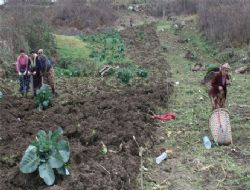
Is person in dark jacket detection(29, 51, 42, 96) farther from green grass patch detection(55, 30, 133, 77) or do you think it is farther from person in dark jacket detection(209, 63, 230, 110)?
person in dark jacket detection(209, 63, 230, 110)

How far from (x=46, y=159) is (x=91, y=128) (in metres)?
2.84

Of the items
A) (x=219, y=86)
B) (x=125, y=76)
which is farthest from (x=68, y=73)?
(x=219, y=86)

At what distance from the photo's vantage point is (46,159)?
6641mm

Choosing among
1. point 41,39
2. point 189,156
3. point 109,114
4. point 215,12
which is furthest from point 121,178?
point 215,12

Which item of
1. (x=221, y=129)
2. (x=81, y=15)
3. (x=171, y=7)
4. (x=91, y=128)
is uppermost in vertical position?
(x=221, y=129)

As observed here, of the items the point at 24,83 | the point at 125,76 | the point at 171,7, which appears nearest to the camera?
the point at 24,83

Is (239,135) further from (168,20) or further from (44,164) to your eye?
(168,20)

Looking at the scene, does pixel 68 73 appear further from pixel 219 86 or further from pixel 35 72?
pixel 219 86

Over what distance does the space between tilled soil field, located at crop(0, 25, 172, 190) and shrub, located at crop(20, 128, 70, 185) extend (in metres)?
0.19

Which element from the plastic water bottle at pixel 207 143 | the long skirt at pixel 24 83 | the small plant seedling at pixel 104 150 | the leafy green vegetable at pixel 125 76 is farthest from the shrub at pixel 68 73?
the small plant seedling at pixel 104 150

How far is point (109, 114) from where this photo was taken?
1077 cm

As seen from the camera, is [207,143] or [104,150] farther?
[207,143]

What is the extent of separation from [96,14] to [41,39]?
64.4ft

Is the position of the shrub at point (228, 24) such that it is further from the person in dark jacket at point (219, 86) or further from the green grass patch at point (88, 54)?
the person in dark jacket at point (219, 86)
